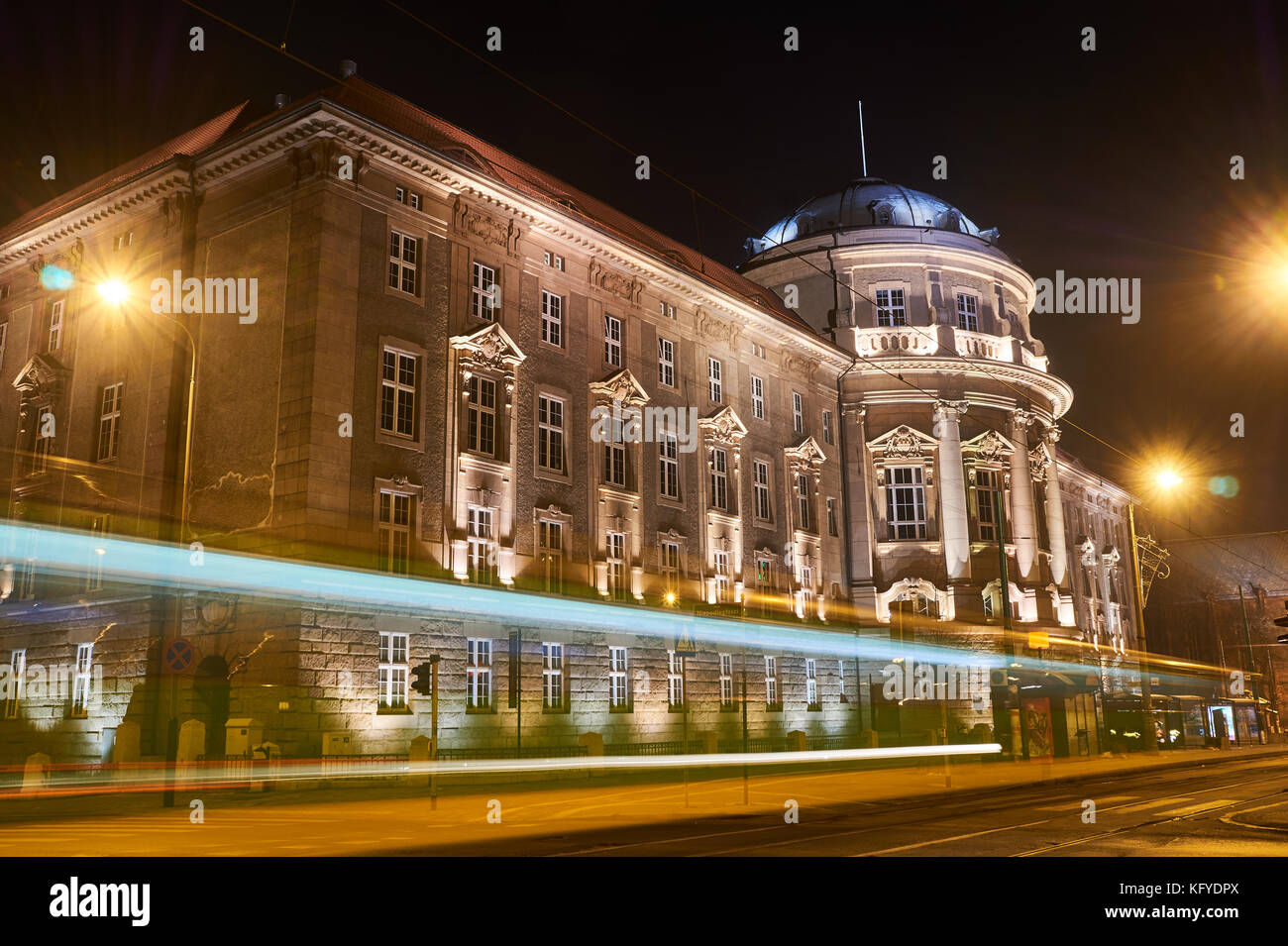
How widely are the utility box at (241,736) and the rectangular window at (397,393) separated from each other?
889cm

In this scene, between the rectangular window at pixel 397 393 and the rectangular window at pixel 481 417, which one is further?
the rectangular window at pixel 481 417

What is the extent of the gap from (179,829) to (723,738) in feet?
88.1

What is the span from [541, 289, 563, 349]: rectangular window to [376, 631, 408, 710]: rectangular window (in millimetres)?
12398

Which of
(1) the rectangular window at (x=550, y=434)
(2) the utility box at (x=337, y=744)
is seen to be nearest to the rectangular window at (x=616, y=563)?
(1) the rectangular window at (x=550, y=434)

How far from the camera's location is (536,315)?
124 ft

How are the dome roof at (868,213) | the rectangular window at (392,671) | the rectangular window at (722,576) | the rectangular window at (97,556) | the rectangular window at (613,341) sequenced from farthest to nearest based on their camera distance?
the dome roof at (868,213)
the rectangular window at (722,576)
the rectangular window at (613,341)
the rectangular window at (97,556)
the rectangular window at (392,671)

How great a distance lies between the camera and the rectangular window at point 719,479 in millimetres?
45250

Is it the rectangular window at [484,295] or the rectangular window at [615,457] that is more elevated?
the rectangular window at [484,295]

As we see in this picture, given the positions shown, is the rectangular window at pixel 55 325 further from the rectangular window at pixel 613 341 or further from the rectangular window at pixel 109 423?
the rectangular window at pixel 613 341

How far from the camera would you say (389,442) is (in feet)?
104

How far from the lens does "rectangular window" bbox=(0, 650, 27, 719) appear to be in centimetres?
3422

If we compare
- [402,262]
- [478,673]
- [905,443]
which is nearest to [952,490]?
[905,443]
